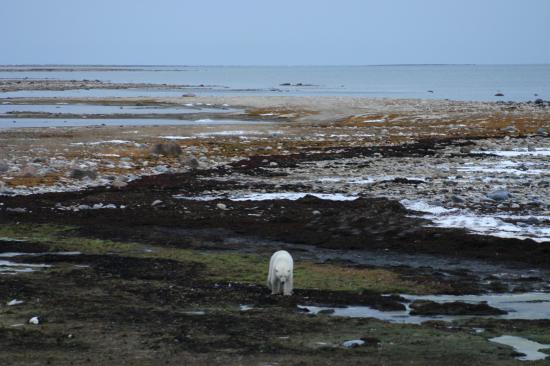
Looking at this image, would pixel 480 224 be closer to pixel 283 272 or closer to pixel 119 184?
pixel 283 272

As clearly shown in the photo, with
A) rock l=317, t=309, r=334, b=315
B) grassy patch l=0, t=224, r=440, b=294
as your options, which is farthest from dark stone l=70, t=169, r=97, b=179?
rock l=317, t=309, r=334, b=315

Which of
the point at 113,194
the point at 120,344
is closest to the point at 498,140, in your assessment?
the point at 113,194

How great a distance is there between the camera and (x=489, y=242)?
17.0 m

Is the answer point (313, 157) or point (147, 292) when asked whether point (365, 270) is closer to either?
point (147, 292)

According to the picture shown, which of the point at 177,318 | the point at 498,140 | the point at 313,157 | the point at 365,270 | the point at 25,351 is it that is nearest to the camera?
the point at 25,351

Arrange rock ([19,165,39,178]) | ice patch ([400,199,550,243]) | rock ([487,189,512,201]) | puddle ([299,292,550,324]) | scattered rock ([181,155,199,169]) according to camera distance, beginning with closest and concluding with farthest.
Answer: puddle ([299,292,550,324]), ice patch ([400,199,550,243]), rock ([487,189,512,201]), rock ([19,165,39,178]), scattered rock ([181,155,199,169])

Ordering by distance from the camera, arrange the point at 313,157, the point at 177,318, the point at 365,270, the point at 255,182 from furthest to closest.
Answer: the point at 313,157 < the point at 255,182 < the point at 365,270 < the point at 177,318

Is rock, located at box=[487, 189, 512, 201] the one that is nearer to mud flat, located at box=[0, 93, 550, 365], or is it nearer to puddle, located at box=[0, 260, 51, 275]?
mud flat, located at box=[0, 93, 550, 365]

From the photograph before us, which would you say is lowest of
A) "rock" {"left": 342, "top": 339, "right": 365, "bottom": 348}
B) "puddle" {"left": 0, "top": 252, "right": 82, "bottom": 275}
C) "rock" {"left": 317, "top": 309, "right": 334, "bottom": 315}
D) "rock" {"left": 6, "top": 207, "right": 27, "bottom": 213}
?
"rock" {"left": 6, "top": 207, "right": 27, "bottom": 213}

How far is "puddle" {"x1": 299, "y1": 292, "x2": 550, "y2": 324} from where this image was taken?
12023 millimetres

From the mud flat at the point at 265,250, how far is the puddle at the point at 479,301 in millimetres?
57

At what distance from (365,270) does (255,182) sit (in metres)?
11.9

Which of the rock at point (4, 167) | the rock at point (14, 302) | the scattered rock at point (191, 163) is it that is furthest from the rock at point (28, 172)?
the rock at point (14, 302)

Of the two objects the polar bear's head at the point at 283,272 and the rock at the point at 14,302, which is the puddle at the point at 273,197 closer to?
the polar bear's head at the point at 283,272
